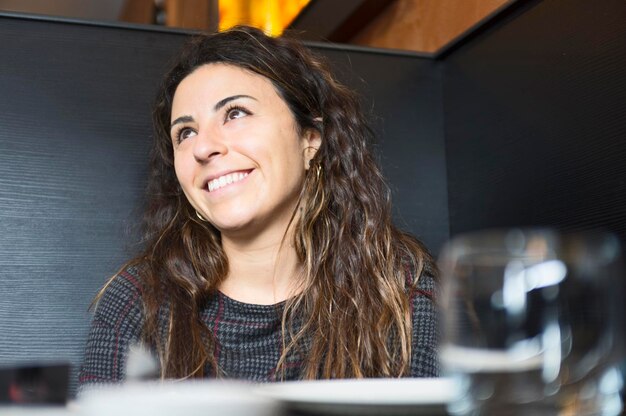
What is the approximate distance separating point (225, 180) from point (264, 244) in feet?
0.48

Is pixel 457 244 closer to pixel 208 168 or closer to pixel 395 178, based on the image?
pixel 208 168

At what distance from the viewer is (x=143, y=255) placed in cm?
157

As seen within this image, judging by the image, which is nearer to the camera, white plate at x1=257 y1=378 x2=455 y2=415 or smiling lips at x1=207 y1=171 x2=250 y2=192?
white plate at x1=257 y1=378 x2=455 y2=415

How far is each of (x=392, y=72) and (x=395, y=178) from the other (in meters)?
0.24

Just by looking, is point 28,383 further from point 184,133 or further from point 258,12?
point 258,12

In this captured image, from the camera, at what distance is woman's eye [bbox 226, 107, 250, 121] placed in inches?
60.4

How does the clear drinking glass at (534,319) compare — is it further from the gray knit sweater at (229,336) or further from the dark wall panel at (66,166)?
the dark wall panel at (66,166)

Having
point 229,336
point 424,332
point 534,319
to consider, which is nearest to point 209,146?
point 229,336

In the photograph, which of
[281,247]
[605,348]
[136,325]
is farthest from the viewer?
[281,247]

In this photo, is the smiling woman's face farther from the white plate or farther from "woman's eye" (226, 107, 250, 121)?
the white plate

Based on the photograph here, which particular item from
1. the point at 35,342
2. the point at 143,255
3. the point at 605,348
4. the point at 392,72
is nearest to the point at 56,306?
the point at 35,342

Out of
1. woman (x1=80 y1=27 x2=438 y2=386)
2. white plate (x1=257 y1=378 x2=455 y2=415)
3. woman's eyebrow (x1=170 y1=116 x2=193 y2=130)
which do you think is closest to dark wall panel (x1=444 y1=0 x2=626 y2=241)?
woman (x1=80 y1=27 x2=438 y2=386)

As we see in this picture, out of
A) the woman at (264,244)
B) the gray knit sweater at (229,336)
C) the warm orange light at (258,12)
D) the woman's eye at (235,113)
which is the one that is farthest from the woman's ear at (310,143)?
the warm orange light at (258,12)

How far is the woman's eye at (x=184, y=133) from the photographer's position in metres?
1.58
